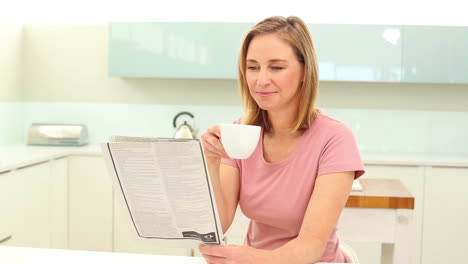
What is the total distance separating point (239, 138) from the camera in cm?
126

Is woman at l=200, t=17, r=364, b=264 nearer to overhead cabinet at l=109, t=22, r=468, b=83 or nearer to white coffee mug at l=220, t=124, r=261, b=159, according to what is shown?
white coffee mug at l=220, t=124, r=261, b=159

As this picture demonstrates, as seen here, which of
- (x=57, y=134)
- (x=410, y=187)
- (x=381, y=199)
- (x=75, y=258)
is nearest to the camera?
(x=75, y=258)

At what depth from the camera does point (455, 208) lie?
3.49 m

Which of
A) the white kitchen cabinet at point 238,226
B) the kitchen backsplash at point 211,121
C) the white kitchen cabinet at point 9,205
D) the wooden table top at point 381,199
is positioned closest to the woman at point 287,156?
the wooden table top at point 381,199

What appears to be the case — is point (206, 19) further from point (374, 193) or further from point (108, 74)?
point (374, 193)

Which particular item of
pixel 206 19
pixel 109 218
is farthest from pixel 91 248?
pixel 206 19

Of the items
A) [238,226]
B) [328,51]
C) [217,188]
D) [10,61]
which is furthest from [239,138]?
[10,61]

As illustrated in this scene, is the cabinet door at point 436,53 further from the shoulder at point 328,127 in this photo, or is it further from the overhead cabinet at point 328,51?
the shoulder at point 328,127

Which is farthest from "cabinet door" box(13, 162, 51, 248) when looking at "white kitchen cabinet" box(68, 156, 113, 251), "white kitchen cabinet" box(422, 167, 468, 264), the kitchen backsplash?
"white kitchen cabinet" box(422, 167, 468, 264)

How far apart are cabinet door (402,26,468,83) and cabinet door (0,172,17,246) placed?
8.18 ft

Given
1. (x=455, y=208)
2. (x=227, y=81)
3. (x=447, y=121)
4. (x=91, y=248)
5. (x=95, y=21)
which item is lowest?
(x=91, y=248)

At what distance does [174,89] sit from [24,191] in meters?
1.39

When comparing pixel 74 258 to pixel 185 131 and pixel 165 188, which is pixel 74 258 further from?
pixel 185 131

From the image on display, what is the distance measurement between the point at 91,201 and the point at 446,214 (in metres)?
2.25
